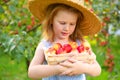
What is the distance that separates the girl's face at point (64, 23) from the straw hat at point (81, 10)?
0.20 ft

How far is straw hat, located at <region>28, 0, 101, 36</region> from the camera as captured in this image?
2764 mm

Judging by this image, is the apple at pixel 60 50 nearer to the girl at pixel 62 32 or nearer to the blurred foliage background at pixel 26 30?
the girl at pixel 62 32

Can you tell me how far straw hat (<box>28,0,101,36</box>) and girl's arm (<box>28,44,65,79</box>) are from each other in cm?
27

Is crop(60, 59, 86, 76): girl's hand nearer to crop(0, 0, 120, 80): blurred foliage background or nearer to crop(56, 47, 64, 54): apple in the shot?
crop(56, 47, 64, 54): apple

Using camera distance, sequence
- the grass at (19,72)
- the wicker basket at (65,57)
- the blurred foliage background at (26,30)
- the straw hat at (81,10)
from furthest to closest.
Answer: the grass at (19,72)
the blurred foliage background at (26,30)
the straw hat at (81,10)
the wicker basket at (65,57)

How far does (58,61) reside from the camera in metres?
2.66

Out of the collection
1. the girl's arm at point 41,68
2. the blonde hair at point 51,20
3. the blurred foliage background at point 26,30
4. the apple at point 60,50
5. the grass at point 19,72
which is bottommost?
the grass at point 19,72

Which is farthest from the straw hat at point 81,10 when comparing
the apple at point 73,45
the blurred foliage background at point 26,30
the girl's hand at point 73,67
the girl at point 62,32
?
the blurred foliage background at point 26,30

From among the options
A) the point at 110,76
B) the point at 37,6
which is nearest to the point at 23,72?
the point at 110,76

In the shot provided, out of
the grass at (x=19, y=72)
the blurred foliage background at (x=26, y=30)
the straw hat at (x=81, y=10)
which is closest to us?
the straw hat at (x=81, y=10)

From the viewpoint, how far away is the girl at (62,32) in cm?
269

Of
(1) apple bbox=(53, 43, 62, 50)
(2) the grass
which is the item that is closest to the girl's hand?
(1) apple bbox=(53, 43, 62, 50)

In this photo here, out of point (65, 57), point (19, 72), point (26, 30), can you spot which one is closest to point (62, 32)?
point (65, 57)

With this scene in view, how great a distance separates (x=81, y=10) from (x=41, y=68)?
430 mm
